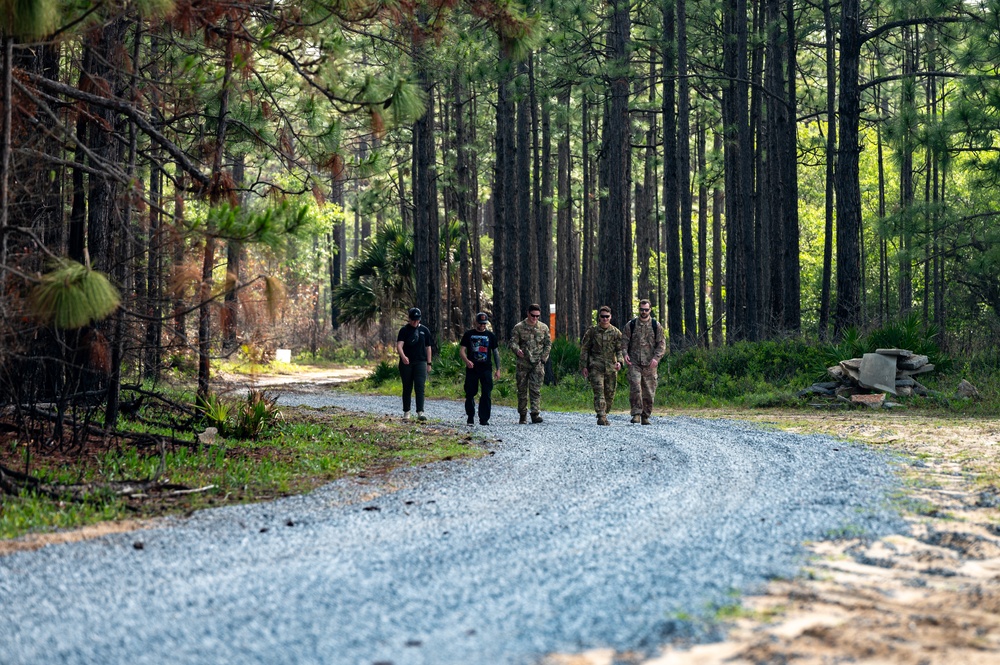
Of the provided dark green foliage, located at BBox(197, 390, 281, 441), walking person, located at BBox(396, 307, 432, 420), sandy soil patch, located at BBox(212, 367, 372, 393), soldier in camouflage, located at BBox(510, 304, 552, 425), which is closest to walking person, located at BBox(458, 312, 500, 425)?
soldier in camouflage, located at BBox(510, 304, 552, 425)

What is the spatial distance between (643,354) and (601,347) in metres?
0.73

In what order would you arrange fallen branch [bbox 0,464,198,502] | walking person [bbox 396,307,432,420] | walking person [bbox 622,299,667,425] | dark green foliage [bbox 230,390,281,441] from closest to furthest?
fallen branch [bbox 0,464,198,502] < dark green foliage [bbox 230,390,281,441] < walking person [bbox 622,299,667,425] < walking person [bbox 396,307,432,420]

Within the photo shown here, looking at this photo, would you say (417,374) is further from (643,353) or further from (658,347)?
(658,347)

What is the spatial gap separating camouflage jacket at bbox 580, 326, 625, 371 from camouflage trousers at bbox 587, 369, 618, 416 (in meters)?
0.08

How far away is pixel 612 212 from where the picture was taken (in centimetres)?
2895

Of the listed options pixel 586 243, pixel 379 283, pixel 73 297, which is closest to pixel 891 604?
pixel 73 297

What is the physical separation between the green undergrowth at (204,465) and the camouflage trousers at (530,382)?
166 centimetres

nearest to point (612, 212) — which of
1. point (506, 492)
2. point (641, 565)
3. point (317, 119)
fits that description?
point (317, 119)

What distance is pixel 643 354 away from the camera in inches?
676

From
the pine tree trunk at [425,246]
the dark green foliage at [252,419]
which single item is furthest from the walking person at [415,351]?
the pine tree trunk at [425,246]

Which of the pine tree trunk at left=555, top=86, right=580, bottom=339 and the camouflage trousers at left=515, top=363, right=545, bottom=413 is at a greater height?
the pine tree trunk at left=555, top=86, right=580, bottom=339

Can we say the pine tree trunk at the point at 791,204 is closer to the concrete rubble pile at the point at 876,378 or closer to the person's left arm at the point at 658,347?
the concrete rubble pile at the point at 876,378

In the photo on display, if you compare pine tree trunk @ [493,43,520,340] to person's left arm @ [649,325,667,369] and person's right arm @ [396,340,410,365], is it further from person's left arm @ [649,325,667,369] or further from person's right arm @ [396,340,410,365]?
person's left arm @ [649,325,667,369]

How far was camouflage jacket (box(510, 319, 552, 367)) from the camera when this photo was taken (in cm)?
1691
